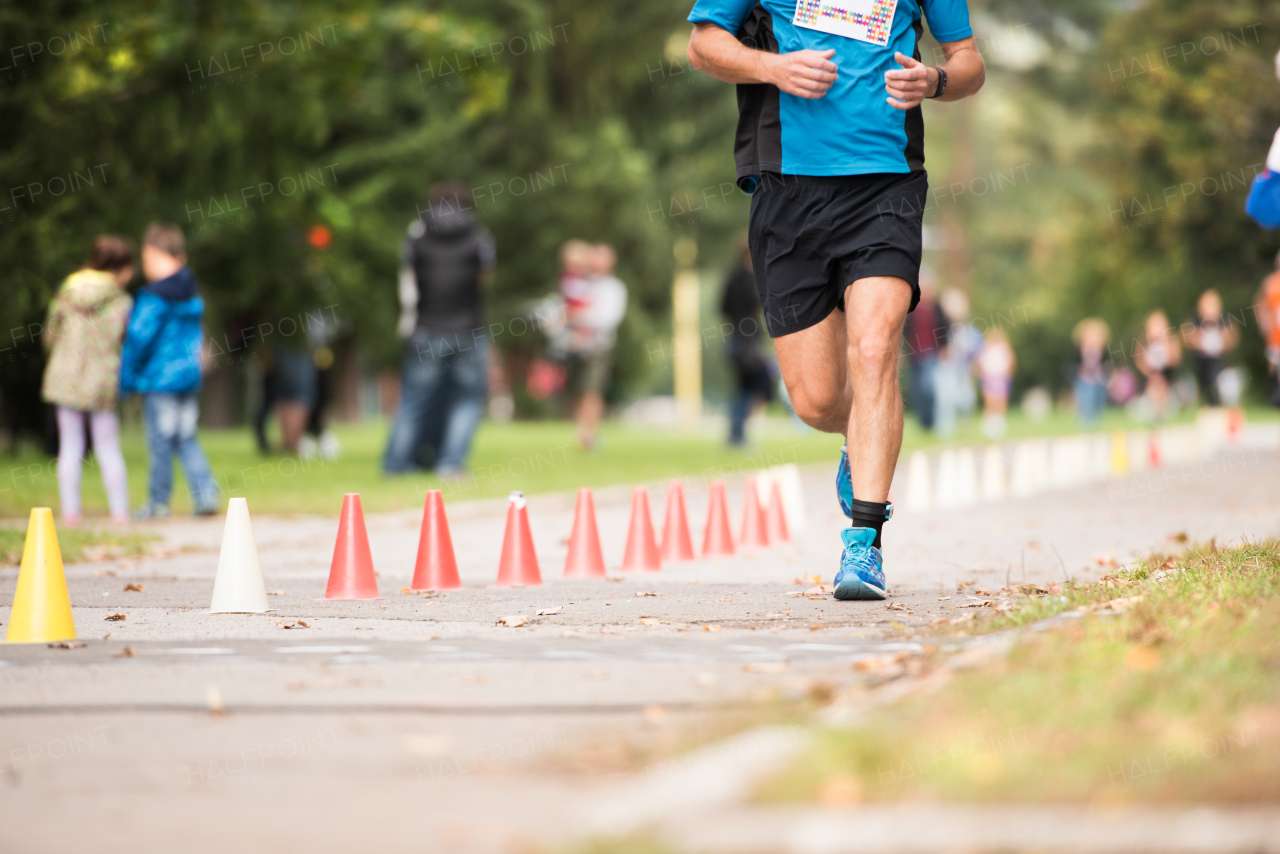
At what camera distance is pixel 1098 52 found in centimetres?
3875

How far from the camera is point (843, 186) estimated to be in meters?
5.58

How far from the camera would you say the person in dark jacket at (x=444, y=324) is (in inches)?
521

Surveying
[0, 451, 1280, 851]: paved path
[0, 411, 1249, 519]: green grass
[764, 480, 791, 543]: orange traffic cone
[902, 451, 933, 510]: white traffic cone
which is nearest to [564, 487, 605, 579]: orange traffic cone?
[0, 451, 1280, 851]: paved path

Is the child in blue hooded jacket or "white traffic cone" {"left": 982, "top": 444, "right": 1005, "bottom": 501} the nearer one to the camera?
the child in blue hooded jacket

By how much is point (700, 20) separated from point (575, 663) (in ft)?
8.62

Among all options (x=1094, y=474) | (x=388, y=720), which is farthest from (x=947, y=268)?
(x=388, y=720)

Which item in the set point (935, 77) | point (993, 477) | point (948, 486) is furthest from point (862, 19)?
point (993, 477)

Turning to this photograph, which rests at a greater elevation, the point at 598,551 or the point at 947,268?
the point at 947,268

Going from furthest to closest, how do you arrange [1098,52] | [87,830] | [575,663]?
[1098,52], [575,663], [87,830]

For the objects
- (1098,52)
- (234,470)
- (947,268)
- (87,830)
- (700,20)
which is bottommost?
(87,830)

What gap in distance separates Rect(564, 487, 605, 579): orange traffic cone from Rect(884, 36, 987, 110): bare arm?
2217mm

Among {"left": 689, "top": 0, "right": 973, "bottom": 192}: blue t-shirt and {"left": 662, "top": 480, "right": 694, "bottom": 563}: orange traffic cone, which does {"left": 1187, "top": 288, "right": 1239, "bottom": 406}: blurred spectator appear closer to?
{"left": 662, "top": 480, "right": 694, "bottom": 563}: orange traffic cone

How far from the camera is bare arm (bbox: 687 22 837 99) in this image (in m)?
5.41

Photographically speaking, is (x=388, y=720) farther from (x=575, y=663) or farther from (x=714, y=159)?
(x=714, y=159)
